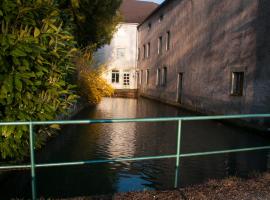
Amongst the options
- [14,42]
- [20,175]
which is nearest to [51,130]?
[20,175]

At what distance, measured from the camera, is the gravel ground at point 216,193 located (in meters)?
3.67

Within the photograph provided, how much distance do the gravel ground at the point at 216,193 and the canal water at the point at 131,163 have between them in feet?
3.04

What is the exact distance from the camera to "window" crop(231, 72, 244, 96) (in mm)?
13922

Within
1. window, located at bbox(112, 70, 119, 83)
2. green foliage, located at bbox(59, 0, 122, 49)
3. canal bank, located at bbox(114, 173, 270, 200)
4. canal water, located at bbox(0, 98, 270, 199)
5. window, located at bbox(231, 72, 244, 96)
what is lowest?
canal water, located at bbox(0, 98, 270, 199)

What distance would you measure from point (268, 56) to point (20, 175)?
10024 mm

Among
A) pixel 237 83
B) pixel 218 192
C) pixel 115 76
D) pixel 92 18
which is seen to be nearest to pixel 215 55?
pixel 237 83

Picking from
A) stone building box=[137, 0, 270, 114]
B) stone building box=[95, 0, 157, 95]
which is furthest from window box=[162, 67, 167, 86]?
stone building box=[95, 0, 157, 95]

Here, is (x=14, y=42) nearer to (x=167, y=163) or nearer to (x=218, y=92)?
(x=167, y=163)

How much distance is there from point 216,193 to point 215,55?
43.6 ft

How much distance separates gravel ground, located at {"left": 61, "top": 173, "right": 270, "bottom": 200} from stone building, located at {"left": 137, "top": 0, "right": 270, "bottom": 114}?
8.51 meters

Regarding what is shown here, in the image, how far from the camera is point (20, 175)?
21.8 ft

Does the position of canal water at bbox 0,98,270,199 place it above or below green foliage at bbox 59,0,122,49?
below

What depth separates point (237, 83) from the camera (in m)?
14.3

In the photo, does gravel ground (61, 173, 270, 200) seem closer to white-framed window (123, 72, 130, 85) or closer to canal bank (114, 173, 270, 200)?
canal bank (114, 173, 270, 200)
